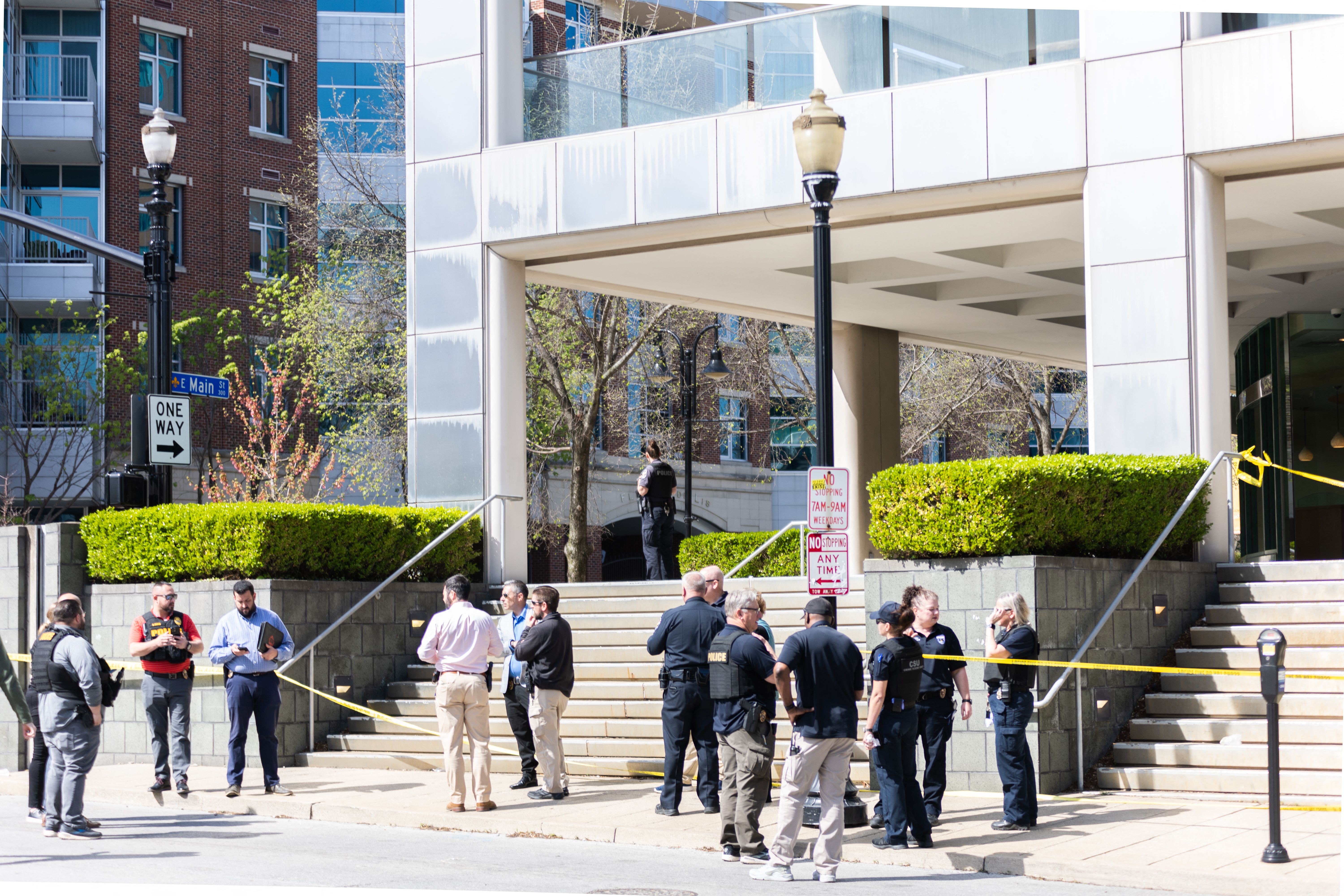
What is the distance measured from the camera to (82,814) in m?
11.6

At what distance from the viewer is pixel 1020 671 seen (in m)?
11.2

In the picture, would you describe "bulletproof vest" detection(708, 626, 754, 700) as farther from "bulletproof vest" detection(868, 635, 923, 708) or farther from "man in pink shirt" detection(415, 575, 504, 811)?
"man in pink shirt" detection(415, 575, 504, 811)

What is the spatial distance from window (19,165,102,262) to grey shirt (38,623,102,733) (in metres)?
28.4

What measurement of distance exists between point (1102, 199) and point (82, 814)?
37.0 ft

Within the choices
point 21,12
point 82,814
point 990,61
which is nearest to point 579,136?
point 990,61

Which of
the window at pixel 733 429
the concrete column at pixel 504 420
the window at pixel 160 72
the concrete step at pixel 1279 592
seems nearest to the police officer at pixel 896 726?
the concrete step at pixel 1279 592

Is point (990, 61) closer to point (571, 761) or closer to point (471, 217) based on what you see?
point (471, 217)

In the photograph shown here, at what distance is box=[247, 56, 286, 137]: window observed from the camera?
40875 millimetres

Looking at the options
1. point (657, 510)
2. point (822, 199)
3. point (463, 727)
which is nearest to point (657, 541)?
point (657, 510)

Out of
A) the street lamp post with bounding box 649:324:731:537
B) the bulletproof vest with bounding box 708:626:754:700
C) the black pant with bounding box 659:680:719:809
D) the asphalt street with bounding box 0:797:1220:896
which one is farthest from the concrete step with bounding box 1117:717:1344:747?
the street lamp post with bounding box 649:324:731:537

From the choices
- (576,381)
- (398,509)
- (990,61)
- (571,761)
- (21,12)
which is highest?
(21,12)

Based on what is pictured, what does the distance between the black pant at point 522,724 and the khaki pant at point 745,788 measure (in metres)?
3.50

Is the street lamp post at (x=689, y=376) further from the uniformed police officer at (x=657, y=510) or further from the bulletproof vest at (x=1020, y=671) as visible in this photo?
the bulletproof vest at (x=1020, y=671)

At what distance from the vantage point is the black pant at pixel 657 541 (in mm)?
20375
